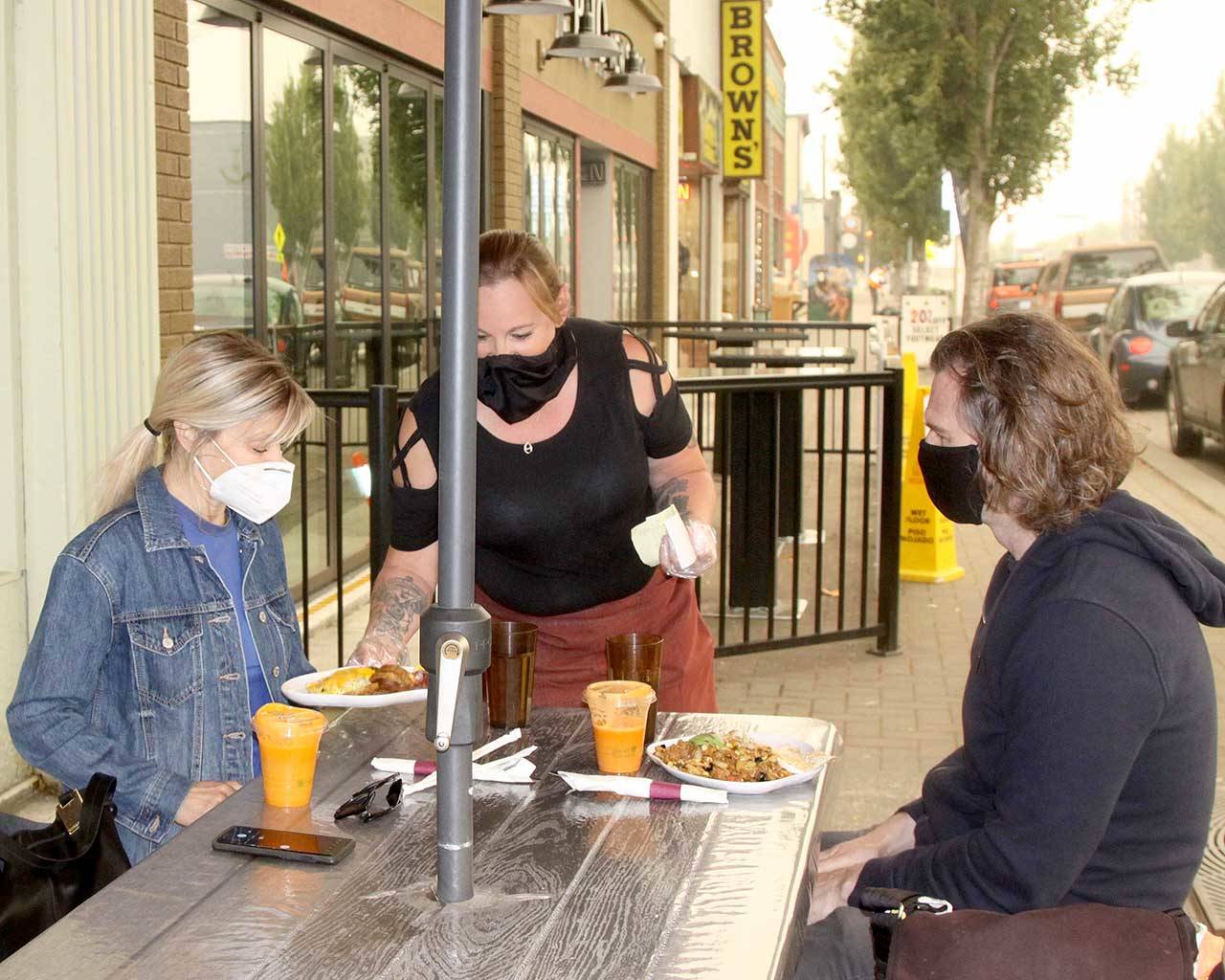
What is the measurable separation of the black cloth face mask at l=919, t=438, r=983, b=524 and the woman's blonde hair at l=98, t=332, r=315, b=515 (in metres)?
1.36

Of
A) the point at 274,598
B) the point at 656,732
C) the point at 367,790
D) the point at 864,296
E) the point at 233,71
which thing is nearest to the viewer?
the point at 367,790

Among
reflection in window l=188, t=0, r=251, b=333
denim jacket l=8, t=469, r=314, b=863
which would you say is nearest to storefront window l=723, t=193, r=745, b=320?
reflection in window l=188, t=0, r=251, b=333

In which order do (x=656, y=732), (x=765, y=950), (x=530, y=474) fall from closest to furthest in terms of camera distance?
(x=765, y=950)
(x=656, y=732)
(x=530, y=474)

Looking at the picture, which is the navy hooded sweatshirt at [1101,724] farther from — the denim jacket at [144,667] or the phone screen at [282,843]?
the denim jacket at [144,667]

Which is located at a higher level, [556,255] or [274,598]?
[556,255]

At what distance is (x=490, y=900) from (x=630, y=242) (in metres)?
16.7

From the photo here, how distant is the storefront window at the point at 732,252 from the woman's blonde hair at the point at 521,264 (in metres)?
25.4

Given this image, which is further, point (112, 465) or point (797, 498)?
point (797, 498)

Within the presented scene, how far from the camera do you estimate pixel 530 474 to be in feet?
12.0

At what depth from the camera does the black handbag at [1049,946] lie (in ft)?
Answer: 6.30

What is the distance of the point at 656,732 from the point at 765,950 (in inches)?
39.7

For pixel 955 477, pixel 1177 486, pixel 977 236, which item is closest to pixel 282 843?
pixel 955 477

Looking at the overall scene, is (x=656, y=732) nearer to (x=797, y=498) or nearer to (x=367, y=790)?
(x=367, y=790)

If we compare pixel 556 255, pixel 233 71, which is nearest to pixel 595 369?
pixel 233 71
